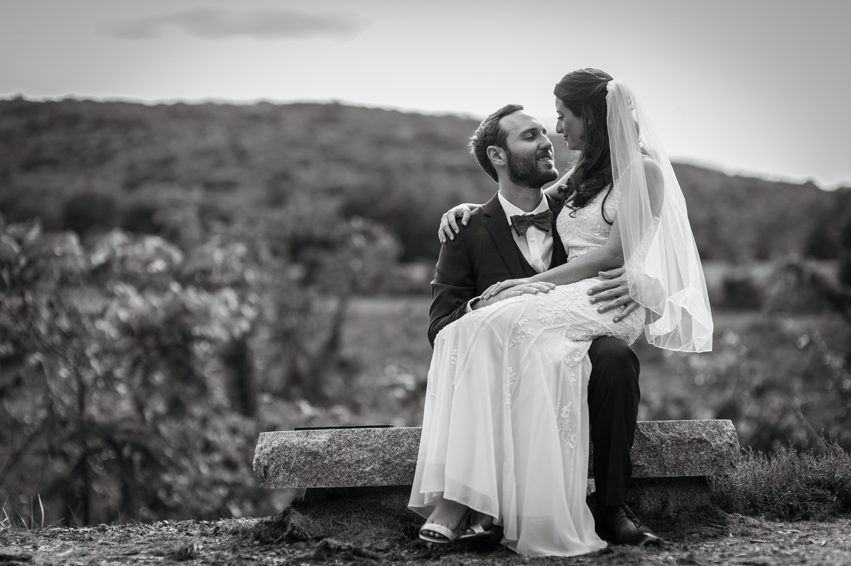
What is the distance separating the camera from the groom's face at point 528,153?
A: 16.2 feet

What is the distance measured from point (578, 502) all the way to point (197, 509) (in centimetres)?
702

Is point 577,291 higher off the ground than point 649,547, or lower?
higher

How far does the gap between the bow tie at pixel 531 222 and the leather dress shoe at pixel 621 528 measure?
5.04 feet

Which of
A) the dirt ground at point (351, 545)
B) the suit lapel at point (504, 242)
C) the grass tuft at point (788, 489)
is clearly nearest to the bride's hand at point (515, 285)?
the suit lapel at point (504, 242)

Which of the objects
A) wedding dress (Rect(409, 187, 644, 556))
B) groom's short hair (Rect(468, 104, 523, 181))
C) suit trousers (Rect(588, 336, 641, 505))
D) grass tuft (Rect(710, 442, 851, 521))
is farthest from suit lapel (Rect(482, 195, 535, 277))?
grass tuft (Rect(710, 442, 851, 521))

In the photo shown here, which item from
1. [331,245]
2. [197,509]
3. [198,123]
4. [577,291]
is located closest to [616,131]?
[577,291]

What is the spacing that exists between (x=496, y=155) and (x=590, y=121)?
560 millimetres

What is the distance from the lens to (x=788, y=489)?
4926 millimetres

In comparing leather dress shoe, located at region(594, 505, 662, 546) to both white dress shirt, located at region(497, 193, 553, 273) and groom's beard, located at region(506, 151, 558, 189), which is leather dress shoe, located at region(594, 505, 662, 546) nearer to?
white dress shirt, located at region(497, 193, 553, 273)

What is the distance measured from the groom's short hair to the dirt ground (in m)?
2.05

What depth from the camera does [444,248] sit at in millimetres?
5043

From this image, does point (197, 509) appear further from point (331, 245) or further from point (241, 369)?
point (331, 245)

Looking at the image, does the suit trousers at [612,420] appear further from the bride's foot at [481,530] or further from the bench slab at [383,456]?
the bride's foot at [481,530]

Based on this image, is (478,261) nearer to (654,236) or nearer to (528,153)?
(528,153)
